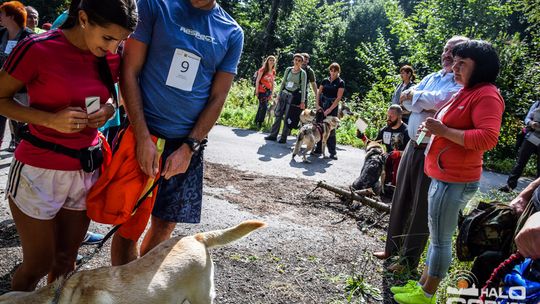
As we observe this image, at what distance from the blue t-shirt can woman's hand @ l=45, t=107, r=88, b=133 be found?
46 cm

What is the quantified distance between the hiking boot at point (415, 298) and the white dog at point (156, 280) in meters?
1.51

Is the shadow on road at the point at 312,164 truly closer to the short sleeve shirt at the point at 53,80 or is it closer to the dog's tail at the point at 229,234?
the dog's tail at the point at 229,234

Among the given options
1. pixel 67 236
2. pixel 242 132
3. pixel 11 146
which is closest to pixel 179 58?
pixel 67 236

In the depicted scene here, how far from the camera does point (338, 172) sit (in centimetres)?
776

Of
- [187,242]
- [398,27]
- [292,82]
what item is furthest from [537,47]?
[187,242]

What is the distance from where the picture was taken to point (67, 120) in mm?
1774

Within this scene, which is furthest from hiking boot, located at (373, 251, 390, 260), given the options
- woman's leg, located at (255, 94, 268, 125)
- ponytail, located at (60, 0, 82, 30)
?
woman's leg, located at (255, 94, 268, 125)

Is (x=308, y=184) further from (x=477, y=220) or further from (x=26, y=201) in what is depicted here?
(x=26, y=201)

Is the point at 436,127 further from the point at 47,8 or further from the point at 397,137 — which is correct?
the point at 47,8

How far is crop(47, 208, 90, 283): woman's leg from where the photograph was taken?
6.73 ft

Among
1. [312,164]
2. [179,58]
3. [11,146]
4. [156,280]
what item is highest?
[179,58]

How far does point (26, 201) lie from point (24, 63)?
0.65 meters

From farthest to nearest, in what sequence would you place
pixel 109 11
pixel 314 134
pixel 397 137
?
pixel 314 134 → pixel 397 137 → pixel 109 11

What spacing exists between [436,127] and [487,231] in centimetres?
78
